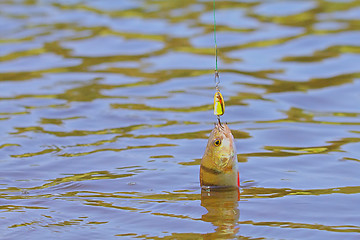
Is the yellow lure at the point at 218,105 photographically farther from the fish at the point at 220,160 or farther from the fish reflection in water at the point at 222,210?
the fish reflection in water at the point at 222,210

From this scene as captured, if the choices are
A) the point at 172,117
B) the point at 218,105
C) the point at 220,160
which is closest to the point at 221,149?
the point at 220,160

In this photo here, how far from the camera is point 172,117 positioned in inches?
276

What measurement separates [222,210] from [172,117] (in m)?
2.36

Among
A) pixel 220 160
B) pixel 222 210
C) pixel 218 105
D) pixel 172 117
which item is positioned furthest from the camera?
pixel 172 117

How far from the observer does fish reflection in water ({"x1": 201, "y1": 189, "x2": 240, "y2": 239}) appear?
14.4ft

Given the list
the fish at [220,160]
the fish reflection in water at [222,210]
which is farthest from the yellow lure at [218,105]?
the fish reflection in water at [222,210]

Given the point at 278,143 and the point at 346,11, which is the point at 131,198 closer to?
the point at 278,143

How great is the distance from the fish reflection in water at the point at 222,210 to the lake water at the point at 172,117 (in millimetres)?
13

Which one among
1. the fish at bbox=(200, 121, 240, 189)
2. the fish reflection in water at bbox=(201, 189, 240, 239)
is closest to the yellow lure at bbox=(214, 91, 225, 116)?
the fish at bbox=(200, 121, 240, 189)

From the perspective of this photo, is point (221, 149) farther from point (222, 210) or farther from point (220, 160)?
point (222, 210)

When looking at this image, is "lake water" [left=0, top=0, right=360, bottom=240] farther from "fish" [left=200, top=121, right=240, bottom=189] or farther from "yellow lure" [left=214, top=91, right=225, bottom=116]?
"yellow lure" [left=214, top=91, right=225, bottom=116]

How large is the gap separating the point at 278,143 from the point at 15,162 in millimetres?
2069

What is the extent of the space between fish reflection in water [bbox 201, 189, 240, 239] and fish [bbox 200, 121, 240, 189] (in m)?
0.06

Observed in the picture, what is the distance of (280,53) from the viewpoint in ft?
30.5
